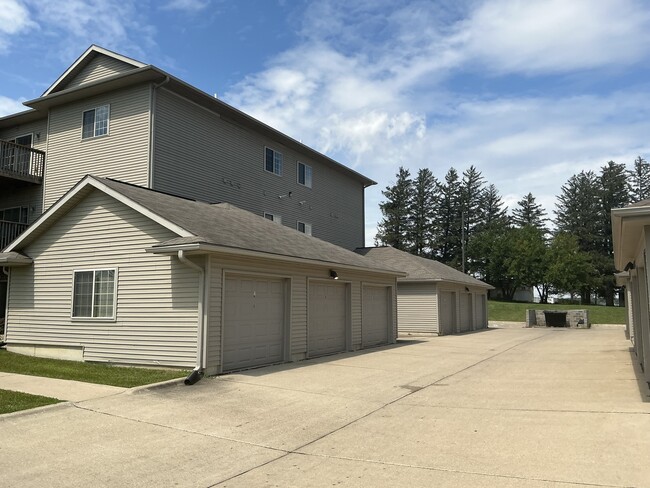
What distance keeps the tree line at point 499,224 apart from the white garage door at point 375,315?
40840 millimetres

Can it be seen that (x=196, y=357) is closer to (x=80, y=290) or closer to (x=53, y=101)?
(x=80, y=290)

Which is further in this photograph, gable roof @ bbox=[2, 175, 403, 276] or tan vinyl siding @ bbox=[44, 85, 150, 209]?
tan vinyl siding @ bbox=[44, 85, 150, 209]

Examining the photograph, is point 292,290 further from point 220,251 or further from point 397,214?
point 397,214

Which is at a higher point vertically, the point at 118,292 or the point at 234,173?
the point at 234,173

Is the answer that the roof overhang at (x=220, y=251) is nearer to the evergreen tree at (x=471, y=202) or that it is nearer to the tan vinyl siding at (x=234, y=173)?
the tan vinyl siding at (x=234, y=173)

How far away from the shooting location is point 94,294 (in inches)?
500

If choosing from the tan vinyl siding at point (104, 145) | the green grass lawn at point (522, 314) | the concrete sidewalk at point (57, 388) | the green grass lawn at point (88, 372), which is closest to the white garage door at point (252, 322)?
the green grass lawn at point (88, 372)

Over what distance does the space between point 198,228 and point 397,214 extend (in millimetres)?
61955

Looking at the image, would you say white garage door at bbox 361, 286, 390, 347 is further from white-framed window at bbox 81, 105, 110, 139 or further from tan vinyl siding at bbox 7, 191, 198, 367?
white-framed window at bbox 81, 105, 110, 139

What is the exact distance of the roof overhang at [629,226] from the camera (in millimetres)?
7199

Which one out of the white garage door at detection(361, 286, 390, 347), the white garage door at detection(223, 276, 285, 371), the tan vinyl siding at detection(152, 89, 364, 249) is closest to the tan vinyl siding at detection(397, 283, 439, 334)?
the tan vinyl siding at detection(152, 89, 364, 249)

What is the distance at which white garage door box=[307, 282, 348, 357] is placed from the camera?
1466 cm

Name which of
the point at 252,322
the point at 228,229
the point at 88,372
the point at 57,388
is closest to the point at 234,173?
the point at 228,229

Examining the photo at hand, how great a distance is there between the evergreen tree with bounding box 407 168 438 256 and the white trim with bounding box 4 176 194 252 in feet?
196
